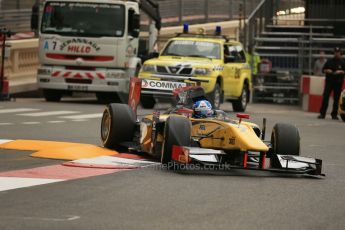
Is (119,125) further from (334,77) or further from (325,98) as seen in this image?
(334,77)

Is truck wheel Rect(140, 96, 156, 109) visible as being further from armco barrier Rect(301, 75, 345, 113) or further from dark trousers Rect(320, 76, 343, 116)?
armco barrier Rect(301, 75, 345, 113)

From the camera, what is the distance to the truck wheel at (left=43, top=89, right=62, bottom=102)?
30.7 meters

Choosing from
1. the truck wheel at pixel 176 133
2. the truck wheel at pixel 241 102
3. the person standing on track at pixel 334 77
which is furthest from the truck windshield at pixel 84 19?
the truck wheel at pixel 176 133

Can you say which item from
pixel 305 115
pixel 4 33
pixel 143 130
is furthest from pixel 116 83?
pixel 143 130

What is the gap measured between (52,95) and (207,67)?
5.21 meters

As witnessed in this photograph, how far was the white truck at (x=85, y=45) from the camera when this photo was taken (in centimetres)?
2994

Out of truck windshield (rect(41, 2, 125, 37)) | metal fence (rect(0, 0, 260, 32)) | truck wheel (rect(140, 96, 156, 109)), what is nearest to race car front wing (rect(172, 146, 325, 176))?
truck wheel (rect(140, 96, 156, 109))

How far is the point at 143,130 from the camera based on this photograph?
14938mm

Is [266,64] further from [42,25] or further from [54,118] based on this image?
[54,118]

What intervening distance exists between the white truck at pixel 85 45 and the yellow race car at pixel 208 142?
48.0ft

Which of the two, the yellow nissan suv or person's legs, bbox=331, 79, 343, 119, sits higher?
the yellow nissan suv

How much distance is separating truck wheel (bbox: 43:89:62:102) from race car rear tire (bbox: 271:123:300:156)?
55.7ft

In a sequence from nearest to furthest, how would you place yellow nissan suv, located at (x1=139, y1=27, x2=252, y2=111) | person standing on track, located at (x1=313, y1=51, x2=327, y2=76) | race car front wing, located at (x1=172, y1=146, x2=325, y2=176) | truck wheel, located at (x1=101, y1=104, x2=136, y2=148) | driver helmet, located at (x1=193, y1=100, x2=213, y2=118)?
race car front wing, located at (x1=172, y1=146, x2=325, y2=176) < driver helmet, located at (x1=193, y1=100, x2=213, y2=118) < truck wheel, located at (x1=101, y1=104, x2=136, y2=148) < yellow nissan suv, located at (x1=139, y1=27, x2=252, y2=111) < person standing on track, located at (x1=313, y1=51, x2=327, y2=76)

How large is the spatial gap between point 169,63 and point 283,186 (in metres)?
15.5
